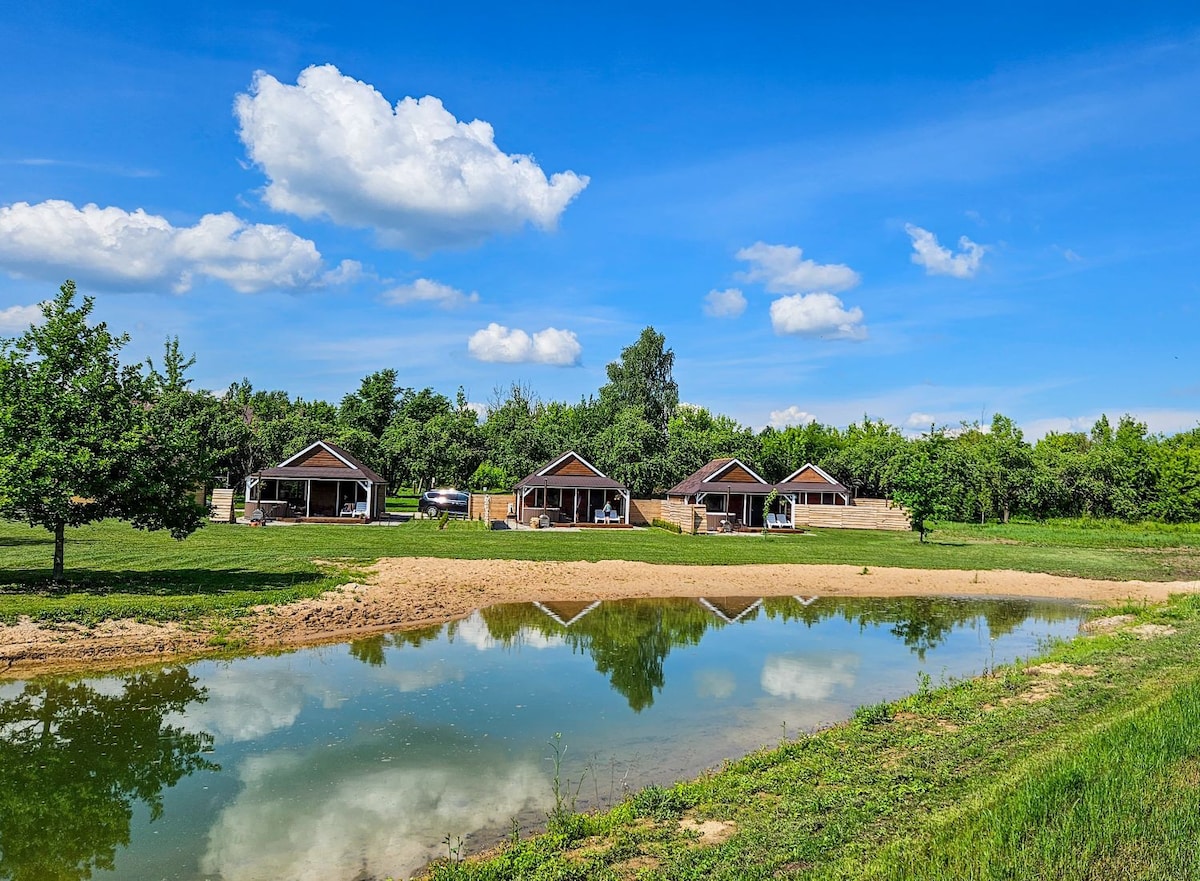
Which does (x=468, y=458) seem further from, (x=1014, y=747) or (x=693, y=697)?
(x=1014, y=747)

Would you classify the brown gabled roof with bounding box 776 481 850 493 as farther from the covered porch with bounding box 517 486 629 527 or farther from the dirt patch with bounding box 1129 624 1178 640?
the dirt patch with bounding box 1129 624 1178 640

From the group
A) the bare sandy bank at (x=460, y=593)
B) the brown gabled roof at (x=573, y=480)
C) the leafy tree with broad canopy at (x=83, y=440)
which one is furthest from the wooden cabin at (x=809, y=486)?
the leafy tree with broad canopy at (x=83, y=440)

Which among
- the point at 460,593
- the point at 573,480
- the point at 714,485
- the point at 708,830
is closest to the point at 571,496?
the point at 573,480

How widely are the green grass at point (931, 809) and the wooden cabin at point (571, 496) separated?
37013mm

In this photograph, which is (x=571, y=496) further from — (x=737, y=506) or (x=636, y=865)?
(x=636, y=865)

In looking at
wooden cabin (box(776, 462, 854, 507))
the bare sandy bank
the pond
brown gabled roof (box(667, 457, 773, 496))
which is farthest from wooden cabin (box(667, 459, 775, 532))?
the pond

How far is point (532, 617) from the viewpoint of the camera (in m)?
19.0

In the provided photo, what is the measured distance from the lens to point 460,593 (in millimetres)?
20812

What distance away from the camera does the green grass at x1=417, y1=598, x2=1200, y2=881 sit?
6008 mm

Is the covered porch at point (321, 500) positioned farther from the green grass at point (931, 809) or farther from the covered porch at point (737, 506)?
the green grass at point (931, 809)

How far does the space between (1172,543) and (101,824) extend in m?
46.6

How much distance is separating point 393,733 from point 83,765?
346 cm

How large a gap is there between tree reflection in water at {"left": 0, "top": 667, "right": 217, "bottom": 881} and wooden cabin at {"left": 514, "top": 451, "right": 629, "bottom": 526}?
3419 centimetres

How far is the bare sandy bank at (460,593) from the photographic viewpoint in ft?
45.4
